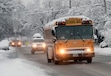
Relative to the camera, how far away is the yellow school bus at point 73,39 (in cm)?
2602

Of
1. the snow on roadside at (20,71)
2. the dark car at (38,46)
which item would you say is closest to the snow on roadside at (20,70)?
the snow on roadside at (20,71)

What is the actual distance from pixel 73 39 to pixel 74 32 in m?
0.50

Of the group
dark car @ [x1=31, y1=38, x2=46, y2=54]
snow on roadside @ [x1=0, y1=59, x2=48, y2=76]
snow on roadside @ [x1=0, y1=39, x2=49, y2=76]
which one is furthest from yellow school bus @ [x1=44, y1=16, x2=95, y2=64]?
dark car @ [x1=31, y1=38, x2=46, y2=54]

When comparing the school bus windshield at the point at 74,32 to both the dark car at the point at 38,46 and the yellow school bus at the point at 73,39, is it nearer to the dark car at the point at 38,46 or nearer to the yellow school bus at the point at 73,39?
the yellow school bus at the point at 73,39

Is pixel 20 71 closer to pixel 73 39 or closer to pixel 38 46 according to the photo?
pixel 73 39

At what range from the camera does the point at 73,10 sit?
75.2 m

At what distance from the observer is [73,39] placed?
26047 millimetres

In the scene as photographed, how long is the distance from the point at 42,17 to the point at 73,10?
3423 cm

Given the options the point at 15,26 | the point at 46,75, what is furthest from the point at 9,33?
the point at 46,75

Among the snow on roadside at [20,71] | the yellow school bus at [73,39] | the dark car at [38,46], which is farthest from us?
the dark car at [38,46]

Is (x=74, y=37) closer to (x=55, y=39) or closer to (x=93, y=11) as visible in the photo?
(x=55, y=39)

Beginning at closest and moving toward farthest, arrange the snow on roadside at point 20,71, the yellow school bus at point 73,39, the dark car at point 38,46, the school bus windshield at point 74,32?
1. the snow on roadside at point 20,71
2. the yellow school bus at point 73,39
3. the school bus windshield at point 74,32
4. the dark car at point 38,46

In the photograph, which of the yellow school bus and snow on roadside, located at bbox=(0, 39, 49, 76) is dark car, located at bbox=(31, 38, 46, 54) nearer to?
the yellow school bus

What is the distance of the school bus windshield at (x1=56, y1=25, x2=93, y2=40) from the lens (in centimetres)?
2614
